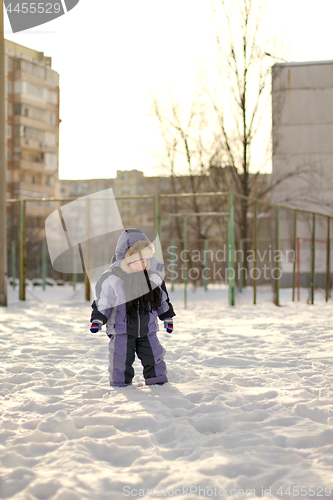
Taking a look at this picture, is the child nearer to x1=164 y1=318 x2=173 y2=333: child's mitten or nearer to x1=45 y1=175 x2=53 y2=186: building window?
x1=164 y1=318 x2=173 y2=333: child's mitten

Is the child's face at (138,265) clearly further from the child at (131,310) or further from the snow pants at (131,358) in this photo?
the snow pants at (131,358)

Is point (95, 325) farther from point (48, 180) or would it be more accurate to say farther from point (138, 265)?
point (48, 180)

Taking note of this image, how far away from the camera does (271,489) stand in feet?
7.57

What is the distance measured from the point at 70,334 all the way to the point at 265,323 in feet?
10.2

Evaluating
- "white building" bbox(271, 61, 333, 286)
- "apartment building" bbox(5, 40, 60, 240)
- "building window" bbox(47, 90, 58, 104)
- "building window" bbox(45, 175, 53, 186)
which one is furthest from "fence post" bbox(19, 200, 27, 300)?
"building window" bbox(47, 90, 58, 104)

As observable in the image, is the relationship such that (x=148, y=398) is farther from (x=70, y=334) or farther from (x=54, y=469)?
(x=70, y=334)

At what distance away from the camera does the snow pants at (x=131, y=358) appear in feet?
13.2

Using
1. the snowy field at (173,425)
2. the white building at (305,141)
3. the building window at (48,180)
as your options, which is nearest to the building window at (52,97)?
the building window at (48,180)

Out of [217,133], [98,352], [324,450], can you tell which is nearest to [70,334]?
[98,352]

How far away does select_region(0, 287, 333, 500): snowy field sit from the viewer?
92.8 inches

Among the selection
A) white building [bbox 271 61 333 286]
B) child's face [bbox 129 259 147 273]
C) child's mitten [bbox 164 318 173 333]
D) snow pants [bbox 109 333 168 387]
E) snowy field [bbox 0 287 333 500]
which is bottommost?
snowy field [bbox 0 287 333 500]

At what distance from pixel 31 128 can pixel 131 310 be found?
158 ft

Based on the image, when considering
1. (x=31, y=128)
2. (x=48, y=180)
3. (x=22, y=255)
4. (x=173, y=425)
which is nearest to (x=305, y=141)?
(x=22, y=255)

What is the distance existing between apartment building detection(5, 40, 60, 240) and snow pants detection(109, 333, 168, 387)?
4333cm
